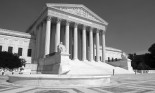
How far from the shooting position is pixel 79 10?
51.9 metres

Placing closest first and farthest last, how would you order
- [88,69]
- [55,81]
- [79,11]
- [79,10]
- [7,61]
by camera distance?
1. [55,81]
2. [7,61]
3. [88,69]
4. [79,11]
5. [79,10]

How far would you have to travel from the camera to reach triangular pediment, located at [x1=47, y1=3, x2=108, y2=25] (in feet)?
151

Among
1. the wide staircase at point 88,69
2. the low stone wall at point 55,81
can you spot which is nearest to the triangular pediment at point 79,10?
the wide staircase at point 88,69

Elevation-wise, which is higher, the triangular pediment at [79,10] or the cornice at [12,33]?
the triangular pediment at [79,10]

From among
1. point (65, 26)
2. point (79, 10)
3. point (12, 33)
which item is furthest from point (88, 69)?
point (12, 33)

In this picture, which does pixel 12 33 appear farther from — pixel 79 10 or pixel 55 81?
pixel 55 81

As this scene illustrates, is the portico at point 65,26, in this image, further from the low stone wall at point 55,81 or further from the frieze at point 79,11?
the low stone wall at point 55,81

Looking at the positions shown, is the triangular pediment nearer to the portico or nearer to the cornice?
the portico

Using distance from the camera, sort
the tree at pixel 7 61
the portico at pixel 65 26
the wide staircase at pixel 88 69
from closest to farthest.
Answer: the wide staircase at pixel 88 69 < the tree at pixel 7 61 < the portico at pixel 65 26

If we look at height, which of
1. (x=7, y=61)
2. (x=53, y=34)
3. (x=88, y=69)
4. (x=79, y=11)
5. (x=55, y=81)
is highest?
(x=79, y=11)

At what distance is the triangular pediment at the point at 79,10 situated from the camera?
4608 centimetres

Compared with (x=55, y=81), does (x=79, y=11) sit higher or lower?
higher

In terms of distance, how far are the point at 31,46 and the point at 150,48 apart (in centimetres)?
5979

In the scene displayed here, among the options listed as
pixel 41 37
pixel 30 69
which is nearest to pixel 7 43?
pixel 41 37
